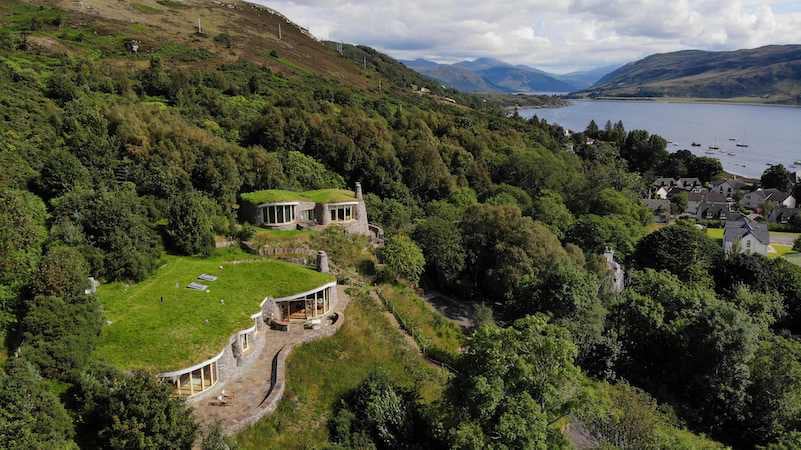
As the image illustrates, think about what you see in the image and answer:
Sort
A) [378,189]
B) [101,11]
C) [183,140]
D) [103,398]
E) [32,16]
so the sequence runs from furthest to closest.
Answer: [101,11] → [32,16] → [378,189] → [183,140] → [103,398]

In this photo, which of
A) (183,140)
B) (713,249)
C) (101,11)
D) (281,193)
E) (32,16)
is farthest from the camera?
(101,11)

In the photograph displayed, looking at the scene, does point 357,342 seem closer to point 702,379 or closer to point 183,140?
point 702,379

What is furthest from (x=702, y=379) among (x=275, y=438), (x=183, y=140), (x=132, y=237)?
(x=183, y=140)

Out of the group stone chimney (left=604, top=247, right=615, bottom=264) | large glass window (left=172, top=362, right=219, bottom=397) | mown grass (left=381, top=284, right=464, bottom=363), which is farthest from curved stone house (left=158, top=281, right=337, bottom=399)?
Answer: stone chimney (left=604, top=247, right=615, bottom=264)

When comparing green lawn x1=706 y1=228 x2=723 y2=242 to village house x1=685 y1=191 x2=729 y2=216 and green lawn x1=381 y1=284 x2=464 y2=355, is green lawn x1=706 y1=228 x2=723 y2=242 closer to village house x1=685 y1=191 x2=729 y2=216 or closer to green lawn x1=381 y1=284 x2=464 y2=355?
village house x1=685 y1=191 x2=729 y2=216

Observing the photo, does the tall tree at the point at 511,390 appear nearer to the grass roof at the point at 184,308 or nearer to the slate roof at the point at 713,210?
the grass roof at the point at 184,308

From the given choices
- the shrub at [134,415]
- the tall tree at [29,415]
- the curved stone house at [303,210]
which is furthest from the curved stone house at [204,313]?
the curved stone house at [303,210]
